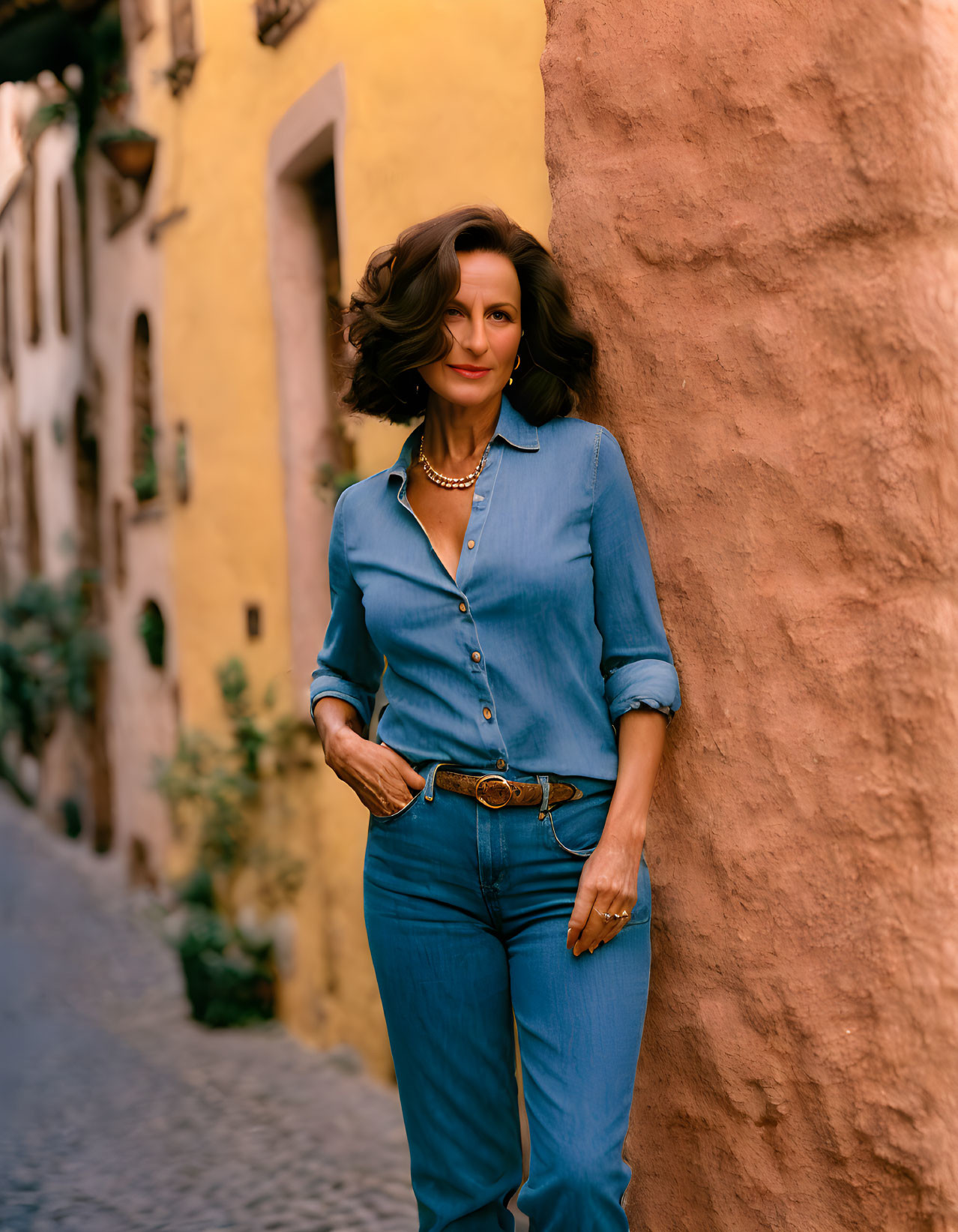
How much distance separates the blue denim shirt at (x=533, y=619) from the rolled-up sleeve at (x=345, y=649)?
0.21 m

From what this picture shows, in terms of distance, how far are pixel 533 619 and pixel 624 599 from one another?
0.15 meters

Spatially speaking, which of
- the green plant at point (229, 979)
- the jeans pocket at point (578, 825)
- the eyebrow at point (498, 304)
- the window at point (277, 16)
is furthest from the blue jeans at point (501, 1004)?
the window at point (277, 16)

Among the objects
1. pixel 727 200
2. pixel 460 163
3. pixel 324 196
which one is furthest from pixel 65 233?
pixel 727 200

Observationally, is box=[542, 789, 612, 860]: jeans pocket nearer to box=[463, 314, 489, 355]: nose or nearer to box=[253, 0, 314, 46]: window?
box=[463, 314, 489, 355]: nose

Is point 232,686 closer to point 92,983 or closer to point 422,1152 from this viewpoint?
point 92,983

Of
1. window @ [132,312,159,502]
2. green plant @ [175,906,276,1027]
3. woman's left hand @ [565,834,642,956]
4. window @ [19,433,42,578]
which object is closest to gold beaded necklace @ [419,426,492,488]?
woman's left hand @ [565,834,642,956]

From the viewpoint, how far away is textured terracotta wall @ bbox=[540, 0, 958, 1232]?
5.91 feet

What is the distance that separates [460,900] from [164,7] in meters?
6.35

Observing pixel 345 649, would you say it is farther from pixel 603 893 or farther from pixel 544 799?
pixel 603 893

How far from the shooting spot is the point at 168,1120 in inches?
177

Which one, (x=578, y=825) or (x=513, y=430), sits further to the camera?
(x=513, y=430)

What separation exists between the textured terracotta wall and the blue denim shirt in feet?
0.52

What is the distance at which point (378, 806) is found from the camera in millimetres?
2043

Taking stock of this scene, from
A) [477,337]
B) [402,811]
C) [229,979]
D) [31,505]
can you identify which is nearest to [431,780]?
[402,811]
